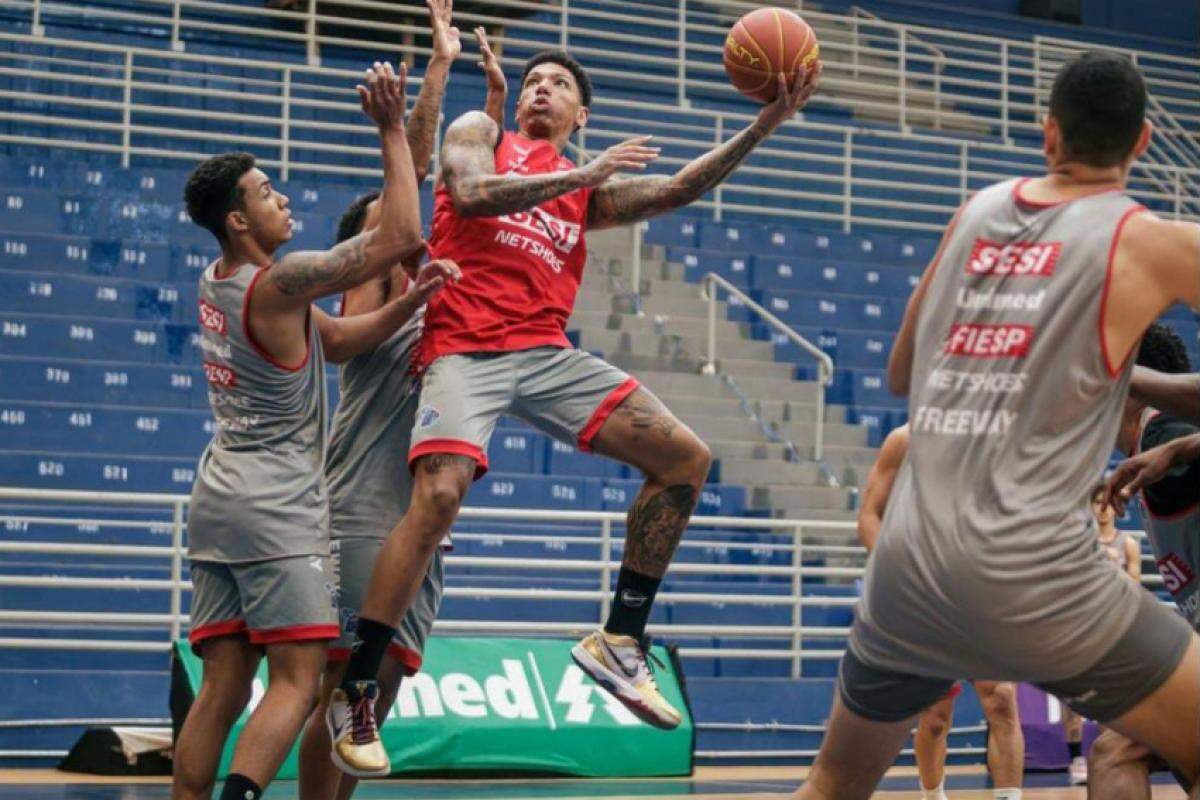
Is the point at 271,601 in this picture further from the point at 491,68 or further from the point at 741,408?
the point at 741,408

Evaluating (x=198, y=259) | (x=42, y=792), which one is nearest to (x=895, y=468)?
(x=42, y=792)

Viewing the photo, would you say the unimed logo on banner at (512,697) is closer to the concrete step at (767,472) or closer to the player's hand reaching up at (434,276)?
the concrete step at (767,472)

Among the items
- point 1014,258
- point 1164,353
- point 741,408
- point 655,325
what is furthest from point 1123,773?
point 655,325

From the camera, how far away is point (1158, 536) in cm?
506

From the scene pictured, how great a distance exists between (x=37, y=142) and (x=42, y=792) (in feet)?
22.0

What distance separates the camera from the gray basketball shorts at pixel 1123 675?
134 inches

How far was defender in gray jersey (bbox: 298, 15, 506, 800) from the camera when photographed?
557 cm

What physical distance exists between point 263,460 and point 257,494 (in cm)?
13

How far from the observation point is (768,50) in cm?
562

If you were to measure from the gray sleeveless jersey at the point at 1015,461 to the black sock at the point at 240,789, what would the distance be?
231 cm

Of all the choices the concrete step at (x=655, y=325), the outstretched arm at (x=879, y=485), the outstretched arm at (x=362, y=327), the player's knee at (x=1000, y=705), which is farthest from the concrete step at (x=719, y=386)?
the outstretched arm at (x=362, y=327)

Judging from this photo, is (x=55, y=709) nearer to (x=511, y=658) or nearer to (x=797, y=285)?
(x=511, y=658)

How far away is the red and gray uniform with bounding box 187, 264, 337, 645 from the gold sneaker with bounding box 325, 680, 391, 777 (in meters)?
0.22

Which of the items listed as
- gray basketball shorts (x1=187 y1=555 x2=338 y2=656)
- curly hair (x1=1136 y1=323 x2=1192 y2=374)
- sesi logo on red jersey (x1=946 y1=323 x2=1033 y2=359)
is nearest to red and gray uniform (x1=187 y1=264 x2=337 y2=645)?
gray basketball shorts (x1=187 y1=555 x2=338 y2=656)
